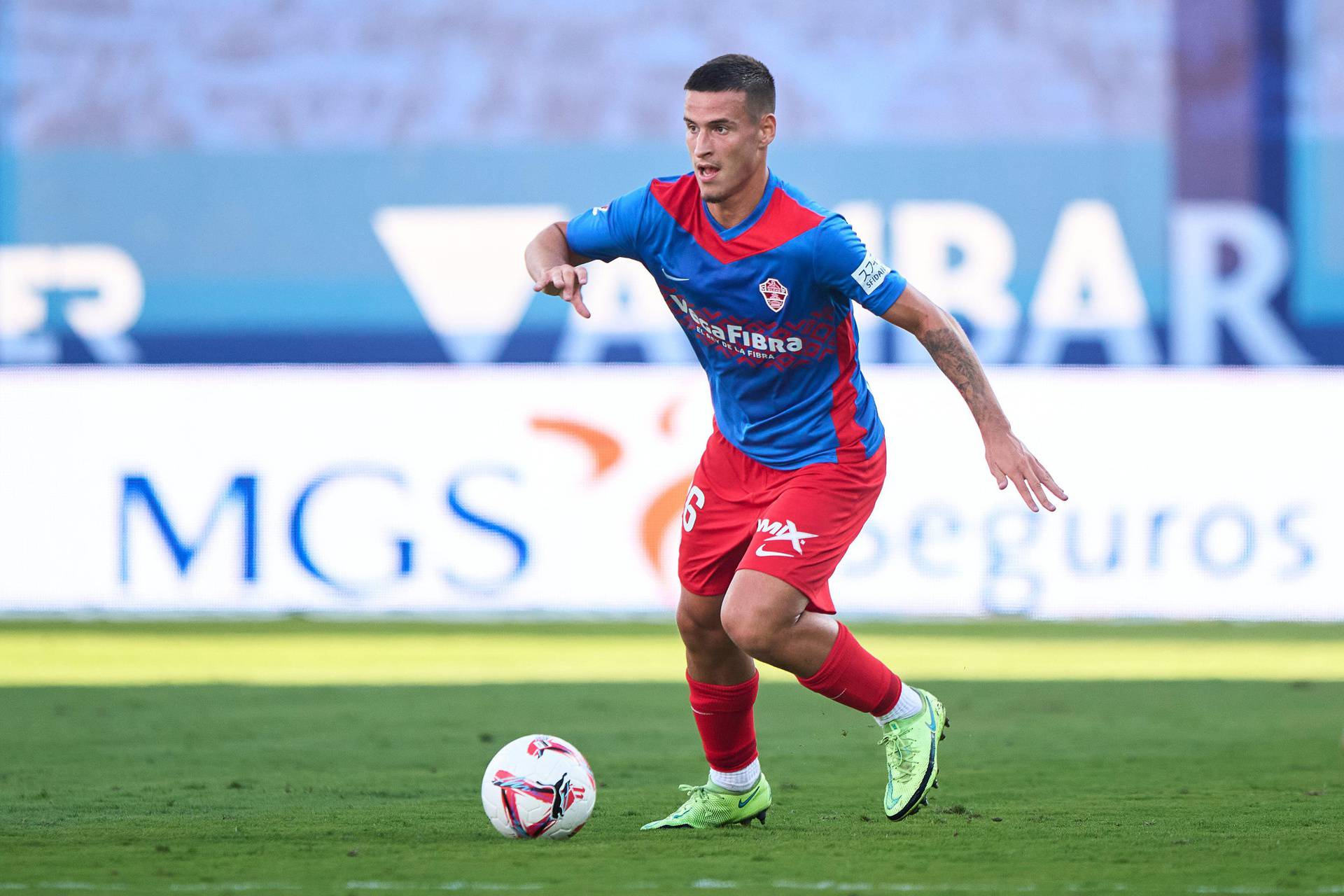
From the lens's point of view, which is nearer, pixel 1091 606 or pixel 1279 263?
pixel 1091 606

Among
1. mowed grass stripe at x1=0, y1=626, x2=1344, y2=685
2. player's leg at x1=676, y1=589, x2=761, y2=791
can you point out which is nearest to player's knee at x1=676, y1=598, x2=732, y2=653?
player's leg at x1=676, y1=589, x2=761, y2=791

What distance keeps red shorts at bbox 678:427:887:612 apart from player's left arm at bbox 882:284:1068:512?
416mm

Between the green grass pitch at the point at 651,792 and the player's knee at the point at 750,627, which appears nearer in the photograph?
the green grass pitch at the point at 651,792

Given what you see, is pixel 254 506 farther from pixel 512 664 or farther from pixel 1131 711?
pixel 1131 711

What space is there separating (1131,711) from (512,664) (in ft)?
10.9

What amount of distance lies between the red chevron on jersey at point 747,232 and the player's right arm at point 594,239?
3.5 inches

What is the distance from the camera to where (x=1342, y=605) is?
11.4 m

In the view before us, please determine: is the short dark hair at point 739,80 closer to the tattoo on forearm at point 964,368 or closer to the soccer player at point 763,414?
the soccer player at point 763,414

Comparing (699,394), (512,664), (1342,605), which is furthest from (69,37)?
(1342,605)

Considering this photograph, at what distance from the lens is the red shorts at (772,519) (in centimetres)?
493

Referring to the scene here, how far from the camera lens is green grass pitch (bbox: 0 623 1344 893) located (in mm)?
4418

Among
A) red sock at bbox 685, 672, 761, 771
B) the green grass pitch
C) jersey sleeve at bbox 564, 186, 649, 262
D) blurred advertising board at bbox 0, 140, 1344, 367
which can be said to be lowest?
the green grass pitch

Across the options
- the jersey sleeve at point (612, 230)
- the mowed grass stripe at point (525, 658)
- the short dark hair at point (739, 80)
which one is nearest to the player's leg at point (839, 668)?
the jersey sleeve at point (612, 230)

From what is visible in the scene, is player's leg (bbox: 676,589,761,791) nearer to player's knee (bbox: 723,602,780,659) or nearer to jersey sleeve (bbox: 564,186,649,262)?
player's knee (bbox: 723,602,780,659)
